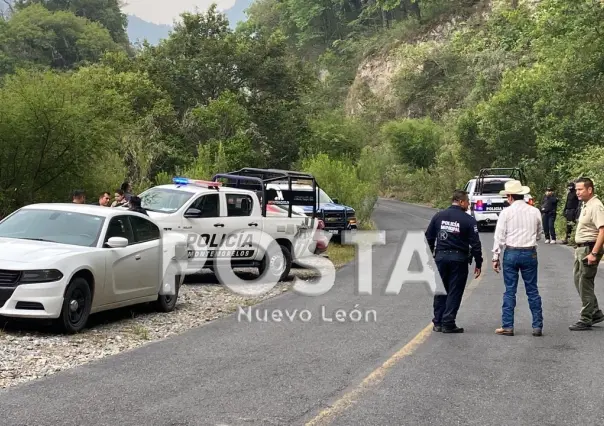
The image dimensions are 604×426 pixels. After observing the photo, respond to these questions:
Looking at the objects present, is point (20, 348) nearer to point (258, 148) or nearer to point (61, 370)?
point (61, 370)

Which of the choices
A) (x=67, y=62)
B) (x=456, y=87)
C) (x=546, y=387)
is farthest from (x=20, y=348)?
(x=67, y=62)

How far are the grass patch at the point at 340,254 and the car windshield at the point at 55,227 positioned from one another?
8.89 meters

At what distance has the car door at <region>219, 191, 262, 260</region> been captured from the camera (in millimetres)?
14938

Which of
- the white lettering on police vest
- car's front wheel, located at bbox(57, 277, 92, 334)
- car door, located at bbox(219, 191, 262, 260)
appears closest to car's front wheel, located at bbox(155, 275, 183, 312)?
car's front wheel, located at bbox(57, 277, 92, 334)

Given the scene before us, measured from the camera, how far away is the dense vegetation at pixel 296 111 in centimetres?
1778

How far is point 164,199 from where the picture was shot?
49.3ft

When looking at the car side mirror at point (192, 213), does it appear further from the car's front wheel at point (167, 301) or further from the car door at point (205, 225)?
the car's front wheel at point (167, 301)

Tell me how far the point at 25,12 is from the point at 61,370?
70.7m

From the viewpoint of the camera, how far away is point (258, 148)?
3494cm

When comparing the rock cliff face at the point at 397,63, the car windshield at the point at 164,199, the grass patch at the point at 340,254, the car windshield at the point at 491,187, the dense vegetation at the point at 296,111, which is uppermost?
the rock cliff face at the point at 397,63

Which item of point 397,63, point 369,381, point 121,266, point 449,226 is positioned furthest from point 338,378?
point 397,63

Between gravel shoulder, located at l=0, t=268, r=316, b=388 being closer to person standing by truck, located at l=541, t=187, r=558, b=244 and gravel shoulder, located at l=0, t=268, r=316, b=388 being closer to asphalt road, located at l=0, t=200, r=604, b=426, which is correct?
asphalt road, located at l=0, t=200, r=604, b=426

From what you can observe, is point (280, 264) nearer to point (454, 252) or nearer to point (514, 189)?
point (454, 252)

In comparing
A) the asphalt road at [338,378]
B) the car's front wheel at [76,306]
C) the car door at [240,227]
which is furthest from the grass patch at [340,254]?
the car's front wheel at [76,306]
